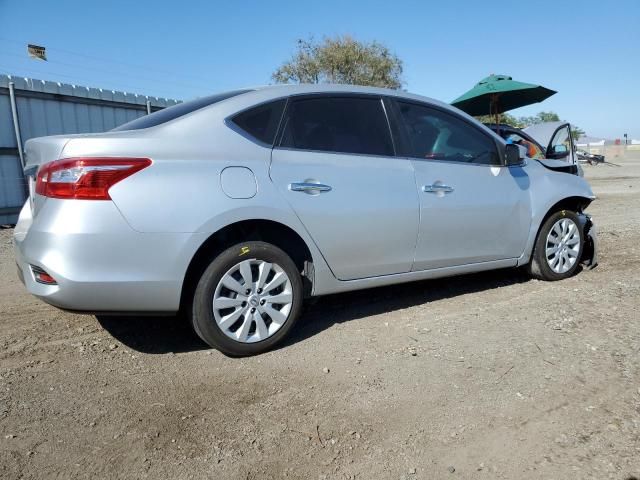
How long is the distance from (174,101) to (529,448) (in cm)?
1204

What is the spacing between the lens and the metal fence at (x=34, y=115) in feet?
30.3

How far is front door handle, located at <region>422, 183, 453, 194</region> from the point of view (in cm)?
392

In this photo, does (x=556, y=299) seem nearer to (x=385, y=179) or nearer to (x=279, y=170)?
(x=385, y=179)

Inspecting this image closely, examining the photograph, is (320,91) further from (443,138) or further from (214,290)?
(214,290)

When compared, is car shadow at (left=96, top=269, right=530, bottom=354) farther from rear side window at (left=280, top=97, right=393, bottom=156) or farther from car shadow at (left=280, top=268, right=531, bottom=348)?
rear side window at (left=280, top=97, right=393, bottom=156)

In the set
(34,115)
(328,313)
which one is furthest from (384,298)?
(34,115)

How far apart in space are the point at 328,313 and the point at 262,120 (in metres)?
1.65

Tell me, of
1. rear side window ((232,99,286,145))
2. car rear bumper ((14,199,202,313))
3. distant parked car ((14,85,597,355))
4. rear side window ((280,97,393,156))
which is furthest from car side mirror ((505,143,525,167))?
car rear bumper ((14,199,202,313))

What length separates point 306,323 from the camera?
156 inches

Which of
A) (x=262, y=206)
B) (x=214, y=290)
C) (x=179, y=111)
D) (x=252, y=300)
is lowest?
(x=252, y=300)

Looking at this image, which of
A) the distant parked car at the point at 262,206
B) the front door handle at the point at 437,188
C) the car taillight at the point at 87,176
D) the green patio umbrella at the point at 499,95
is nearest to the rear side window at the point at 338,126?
the distant parked car at the point at 262,206

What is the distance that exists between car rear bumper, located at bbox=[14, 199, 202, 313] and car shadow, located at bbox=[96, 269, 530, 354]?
2.14 ft

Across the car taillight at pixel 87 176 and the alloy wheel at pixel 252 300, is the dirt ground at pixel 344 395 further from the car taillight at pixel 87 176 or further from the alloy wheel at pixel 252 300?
the car taillight at pixel 87 176

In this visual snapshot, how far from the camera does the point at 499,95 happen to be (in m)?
9.77
